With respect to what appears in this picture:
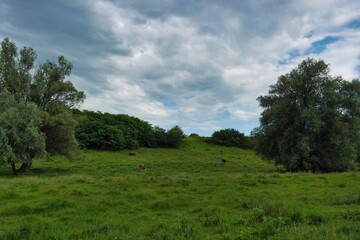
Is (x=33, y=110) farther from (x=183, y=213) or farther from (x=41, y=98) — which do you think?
(x=183, y=213)

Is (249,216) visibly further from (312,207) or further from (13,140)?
(13,140)

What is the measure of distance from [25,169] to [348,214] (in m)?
36.5

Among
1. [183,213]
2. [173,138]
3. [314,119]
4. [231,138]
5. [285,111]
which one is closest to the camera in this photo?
[183,213]

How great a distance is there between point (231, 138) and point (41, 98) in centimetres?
8133

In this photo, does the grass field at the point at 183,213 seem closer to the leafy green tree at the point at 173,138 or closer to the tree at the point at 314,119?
the tree at the point at 314,119

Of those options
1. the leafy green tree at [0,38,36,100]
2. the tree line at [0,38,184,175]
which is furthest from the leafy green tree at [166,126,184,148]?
the leafy green tree at [0,38,36,100]

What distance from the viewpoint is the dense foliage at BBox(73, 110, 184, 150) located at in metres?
78.4

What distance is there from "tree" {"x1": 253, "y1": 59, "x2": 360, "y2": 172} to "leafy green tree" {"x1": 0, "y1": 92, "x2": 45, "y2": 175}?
28.8 metres

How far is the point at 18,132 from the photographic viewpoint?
3247cm

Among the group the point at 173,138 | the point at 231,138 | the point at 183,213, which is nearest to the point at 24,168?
the point at 183,213

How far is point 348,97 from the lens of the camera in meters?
39.3

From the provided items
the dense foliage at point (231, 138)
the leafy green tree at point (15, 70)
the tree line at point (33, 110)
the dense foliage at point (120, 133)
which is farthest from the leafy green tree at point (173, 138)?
the leafy green tree at point (15, 70)

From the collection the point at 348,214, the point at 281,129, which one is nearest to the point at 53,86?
the point at 281,129

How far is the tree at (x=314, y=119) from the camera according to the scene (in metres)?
37.2
